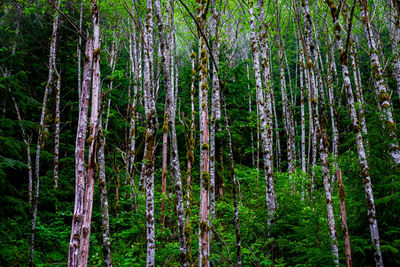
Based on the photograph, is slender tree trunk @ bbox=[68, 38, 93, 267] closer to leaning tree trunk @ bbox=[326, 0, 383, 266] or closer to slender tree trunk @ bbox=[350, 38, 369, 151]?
leaning tree trunk @ bbox=[326, 0, 383, 266]

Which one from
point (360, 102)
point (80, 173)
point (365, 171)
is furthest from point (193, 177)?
point (80, 173)

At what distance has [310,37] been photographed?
4191 millimetres

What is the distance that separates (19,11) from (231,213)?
46.5ft

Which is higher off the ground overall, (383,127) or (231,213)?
(383,127)

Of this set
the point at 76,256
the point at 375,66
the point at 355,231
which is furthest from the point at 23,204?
the point at 375,66

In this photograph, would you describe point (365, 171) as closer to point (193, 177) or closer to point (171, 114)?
point (171, 114)

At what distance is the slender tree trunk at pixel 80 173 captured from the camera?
2.47 meters

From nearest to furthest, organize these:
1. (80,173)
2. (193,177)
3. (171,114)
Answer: (80,173) < (171,114) < (193,177)

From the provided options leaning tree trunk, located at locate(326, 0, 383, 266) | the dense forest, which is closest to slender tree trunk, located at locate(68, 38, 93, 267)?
the dense forest

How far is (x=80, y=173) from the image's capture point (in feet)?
8.58

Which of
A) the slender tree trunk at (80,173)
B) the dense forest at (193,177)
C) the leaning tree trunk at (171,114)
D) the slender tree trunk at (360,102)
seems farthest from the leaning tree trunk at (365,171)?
the slender tree trunk at (80,173)

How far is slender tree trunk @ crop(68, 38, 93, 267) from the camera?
2471mm

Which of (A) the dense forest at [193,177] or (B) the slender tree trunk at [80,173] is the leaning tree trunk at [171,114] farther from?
(B) the slender tree trunk at [80,173]

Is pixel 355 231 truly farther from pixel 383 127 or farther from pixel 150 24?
pixel 150 24
